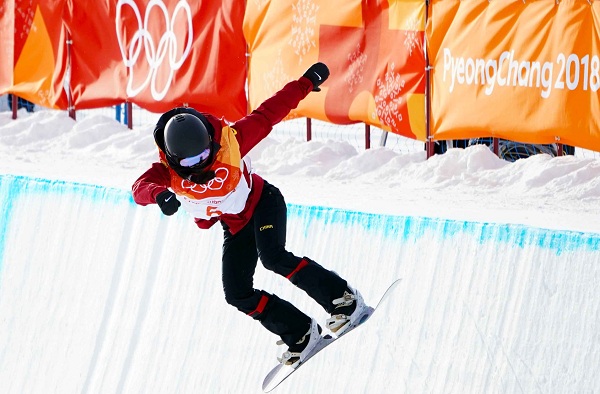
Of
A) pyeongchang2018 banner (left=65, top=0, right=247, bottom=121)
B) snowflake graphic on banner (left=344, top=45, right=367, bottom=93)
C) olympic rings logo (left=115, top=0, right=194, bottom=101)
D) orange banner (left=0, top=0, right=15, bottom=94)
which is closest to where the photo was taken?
snowflake graphic on banner (left=344, top=45, right=367, bottom=93)

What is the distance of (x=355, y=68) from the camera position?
10.2 meters

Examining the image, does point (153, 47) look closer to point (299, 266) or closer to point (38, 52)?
point (38, 52)

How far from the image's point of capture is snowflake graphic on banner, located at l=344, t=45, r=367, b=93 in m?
10.2

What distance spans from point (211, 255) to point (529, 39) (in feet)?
9.83

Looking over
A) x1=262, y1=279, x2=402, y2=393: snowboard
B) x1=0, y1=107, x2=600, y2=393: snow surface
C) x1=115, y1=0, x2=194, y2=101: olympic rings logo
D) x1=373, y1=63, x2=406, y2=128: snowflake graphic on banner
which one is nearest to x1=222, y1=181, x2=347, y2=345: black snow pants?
x1=262, y1=279, x2=402, y2=393: snowboard

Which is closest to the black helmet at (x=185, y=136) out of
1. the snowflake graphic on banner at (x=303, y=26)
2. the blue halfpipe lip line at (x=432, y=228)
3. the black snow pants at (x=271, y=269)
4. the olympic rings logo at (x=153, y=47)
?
the black snow pants at (x=271, y=269)

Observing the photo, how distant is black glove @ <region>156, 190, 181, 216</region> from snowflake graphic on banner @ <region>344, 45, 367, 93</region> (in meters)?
4.72

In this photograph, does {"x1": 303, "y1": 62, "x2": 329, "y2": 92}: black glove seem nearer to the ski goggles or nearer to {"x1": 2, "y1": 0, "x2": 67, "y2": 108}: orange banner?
the ski goggles

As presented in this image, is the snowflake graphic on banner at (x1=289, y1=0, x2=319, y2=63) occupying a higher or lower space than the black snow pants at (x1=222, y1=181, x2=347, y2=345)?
higher

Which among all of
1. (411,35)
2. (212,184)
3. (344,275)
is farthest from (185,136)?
(411,35)

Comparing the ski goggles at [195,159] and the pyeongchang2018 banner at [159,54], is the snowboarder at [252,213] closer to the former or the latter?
the ski goggles at [195,159]

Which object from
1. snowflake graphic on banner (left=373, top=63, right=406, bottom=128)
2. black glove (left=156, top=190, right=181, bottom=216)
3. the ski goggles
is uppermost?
snowflake graphic on banner (left=373, top=63, right=406, bottom=128)

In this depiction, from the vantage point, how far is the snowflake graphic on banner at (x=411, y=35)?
9773mm

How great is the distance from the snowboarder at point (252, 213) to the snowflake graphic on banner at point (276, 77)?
4383 mm
